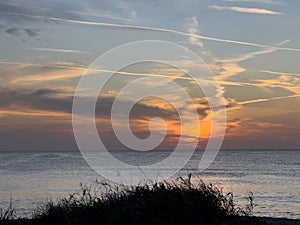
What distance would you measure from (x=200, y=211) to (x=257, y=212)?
12.9 metres

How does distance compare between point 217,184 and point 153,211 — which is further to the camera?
point 217,184

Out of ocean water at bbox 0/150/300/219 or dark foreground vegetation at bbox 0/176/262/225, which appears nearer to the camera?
dark foreground vegetation at bbox 0/176/262/225

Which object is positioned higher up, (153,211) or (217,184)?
(217,184)

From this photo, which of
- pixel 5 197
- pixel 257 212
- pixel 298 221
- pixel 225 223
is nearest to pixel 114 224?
pixel 225 223

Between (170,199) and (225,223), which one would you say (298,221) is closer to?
(225,223)

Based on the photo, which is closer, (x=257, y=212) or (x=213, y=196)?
(x=213, y=196)

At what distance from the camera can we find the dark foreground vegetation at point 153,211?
12078 millimetres

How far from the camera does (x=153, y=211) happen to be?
40.2 feet

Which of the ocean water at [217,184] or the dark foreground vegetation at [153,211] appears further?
the ocean water at [217,184]

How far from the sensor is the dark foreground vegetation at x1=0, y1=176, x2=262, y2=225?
1208cm

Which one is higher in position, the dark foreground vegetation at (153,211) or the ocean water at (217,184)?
the ocean water at (217,184)

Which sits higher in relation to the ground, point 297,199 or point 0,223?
point 297,199

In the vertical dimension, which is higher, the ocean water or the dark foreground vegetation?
the ocean water

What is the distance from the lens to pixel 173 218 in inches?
472
